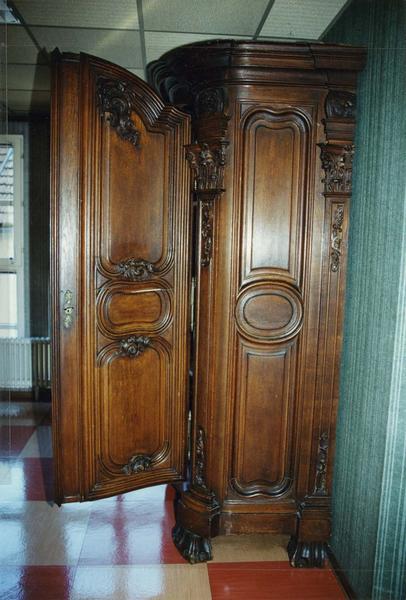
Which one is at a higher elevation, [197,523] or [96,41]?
[96,41]

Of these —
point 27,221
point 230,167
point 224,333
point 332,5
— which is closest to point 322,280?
point 224,333

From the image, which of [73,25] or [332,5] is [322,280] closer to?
[332,5]

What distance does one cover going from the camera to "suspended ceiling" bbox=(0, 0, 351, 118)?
260 centimetres

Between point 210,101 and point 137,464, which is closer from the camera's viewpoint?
point 210,101

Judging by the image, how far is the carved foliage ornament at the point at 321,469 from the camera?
214 centimetres

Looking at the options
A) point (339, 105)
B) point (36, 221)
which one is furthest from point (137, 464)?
point (36, 221)

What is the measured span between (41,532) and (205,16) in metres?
2.87

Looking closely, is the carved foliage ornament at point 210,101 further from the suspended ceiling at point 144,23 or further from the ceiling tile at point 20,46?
the ceiling tile at point 20,46

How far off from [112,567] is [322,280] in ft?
5.09

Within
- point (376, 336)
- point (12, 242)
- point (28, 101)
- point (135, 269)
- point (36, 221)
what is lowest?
point (376, 336)

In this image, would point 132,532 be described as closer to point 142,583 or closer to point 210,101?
point 142,583

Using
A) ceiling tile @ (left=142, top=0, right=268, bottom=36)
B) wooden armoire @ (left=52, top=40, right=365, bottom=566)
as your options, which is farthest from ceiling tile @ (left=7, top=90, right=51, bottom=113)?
wooden armoire @ (left=52, top=40, right=365, bottom=566)

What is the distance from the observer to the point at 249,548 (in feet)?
7.55

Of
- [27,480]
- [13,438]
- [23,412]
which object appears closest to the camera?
[27,480]
